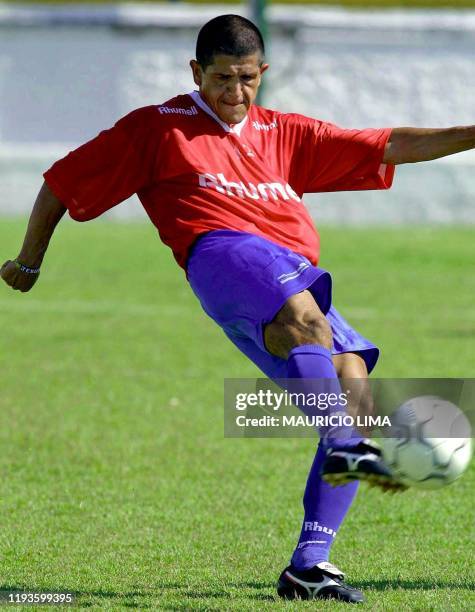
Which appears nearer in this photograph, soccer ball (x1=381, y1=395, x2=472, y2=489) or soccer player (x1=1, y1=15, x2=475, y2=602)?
soccer ball (x1=381, y1=395, x2=472, y2=489)

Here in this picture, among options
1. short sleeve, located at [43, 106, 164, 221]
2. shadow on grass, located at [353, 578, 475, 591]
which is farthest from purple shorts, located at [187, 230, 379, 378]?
shadow on grass, located at [353, 578, 475, 591]

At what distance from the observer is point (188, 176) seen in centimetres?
508

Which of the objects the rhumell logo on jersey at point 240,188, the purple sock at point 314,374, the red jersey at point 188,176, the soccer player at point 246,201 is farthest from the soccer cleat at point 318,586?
the rhumell logo on jersey at point 240,188

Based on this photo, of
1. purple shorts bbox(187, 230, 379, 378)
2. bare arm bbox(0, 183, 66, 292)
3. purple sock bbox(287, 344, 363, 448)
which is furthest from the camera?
bare arm bbox(0, 183, 66, 292)

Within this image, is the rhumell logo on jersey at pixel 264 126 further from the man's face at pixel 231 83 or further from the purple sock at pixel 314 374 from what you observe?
the purple sock at pixel 314 374

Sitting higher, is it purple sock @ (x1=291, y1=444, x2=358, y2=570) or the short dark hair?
the short dark hair

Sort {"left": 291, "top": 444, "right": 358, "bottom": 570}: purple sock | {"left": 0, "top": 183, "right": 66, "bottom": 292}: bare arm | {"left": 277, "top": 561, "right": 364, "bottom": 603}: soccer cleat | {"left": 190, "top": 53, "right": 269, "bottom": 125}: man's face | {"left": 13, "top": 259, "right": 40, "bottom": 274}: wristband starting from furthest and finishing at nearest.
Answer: {"left": 13, "top": 259, "right": 40, "bottom": 274}: wristband → {"left": 0, "top": 183, "right": 66, "bottom": 292}: bare arm → {"left": 190, "top": 53, "right": 269, "bottom": 125}: man's face → {"left": 291, "top": 444, "right": 358, "bottom": 570}: purple sock → {"left": 277, "top": 561, "right": 364, "bottom": 603}: soccer cleat

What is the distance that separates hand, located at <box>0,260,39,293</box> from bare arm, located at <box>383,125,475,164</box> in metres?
1.52

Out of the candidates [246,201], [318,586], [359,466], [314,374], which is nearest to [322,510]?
[318,586]

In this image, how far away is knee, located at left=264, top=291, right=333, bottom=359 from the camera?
15.3ft

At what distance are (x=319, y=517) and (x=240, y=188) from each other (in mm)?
1267

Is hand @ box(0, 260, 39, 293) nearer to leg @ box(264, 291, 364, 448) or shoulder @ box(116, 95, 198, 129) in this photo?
shoulder @ box(116, 95, 198, 129)

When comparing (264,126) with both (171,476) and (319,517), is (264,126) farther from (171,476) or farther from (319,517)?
(171,476)

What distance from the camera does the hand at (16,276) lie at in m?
5.34
